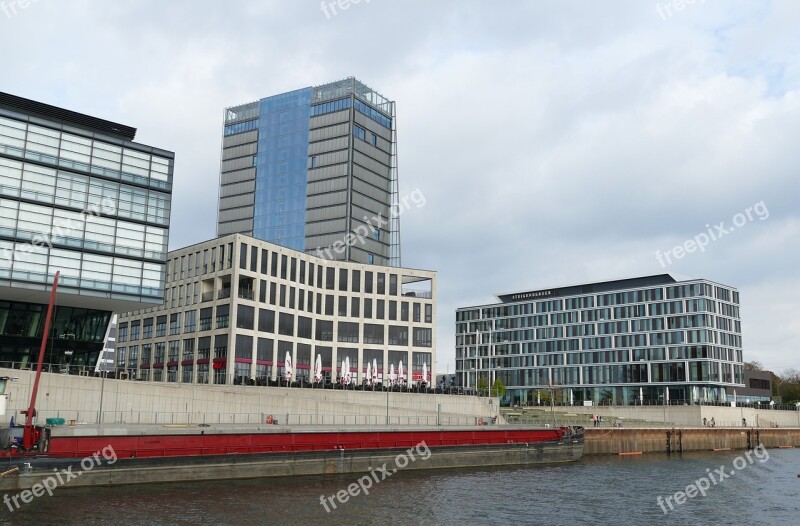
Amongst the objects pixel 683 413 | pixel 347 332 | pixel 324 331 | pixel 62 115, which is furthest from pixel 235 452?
pixel 683 413

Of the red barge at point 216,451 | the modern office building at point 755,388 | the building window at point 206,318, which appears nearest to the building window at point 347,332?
the building window at point 206,318

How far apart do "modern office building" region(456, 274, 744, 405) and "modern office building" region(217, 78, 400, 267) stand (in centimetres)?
3170

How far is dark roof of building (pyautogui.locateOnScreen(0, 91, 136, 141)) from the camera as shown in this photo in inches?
2665

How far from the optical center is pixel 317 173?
5876 inches

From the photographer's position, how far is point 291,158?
154 meters

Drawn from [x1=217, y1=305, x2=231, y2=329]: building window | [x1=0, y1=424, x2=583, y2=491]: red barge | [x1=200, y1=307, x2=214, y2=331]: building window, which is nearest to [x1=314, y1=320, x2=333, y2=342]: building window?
[x1=200, y1=307, x2=214, y2=331]: building window

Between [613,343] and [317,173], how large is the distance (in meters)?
67.7

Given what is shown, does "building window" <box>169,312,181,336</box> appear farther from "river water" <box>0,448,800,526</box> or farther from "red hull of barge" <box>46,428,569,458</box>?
"river water" <box>0,448,800,526</box>

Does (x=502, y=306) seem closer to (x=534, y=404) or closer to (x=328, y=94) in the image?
(x=534, y=404)

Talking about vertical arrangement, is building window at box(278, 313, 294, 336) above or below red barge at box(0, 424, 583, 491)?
above

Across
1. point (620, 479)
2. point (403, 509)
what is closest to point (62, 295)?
point (403, 509)

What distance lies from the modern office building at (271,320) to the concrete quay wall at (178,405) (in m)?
13.0

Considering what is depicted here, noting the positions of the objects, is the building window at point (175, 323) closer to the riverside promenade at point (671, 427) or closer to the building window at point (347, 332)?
the building window at point (347, 332)

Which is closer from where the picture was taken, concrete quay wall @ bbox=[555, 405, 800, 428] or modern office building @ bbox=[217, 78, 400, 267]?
concrete quay wall @ bbox=[555, 405, 800, 428]
